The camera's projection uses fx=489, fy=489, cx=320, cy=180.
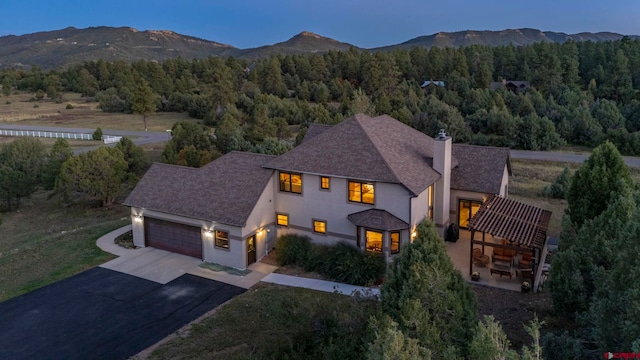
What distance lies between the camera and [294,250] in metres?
21.7

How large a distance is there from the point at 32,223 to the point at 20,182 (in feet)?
15.7

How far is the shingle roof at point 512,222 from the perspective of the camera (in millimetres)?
19453

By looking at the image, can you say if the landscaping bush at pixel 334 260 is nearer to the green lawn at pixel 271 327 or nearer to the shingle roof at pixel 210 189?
the green lawn at pixel 271 327

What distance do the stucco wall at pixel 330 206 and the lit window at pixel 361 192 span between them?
0.18 m

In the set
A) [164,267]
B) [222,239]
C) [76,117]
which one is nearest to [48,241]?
[164,267]

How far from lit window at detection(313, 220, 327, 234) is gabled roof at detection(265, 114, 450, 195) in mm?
2297

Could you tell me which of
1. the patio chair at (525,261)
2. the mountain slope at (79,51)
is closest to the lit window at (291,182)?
the patio chair at (525,261)

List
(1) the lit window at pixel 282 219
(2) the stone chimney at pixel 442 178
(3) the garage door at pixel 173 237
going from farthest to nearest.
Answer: (1) the lit window at pixel 282 219 < (3) the garage door at pixel 173 237 < (2) the stone chimney at pixel 442 178

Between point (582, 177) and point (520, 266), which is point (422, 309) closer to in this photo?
point (520, 266)

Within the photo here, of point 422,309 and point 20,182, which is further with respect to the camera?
point 20,182

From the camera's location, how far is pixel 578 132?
55188 millimetres

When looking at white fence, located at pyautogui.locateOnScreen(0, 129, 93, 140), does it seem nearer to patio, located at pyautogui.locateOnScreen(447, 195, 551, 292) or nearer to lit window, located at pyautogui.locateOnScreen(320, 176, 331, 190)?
lit window, located at pyautogui.locateOnScreen(320, 176, 331, 190)

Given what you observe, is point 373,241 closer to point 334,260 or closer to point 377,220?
point 377,220

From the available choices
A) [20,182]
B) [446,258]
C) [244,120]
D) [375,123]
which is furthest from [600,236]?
[244,120]
